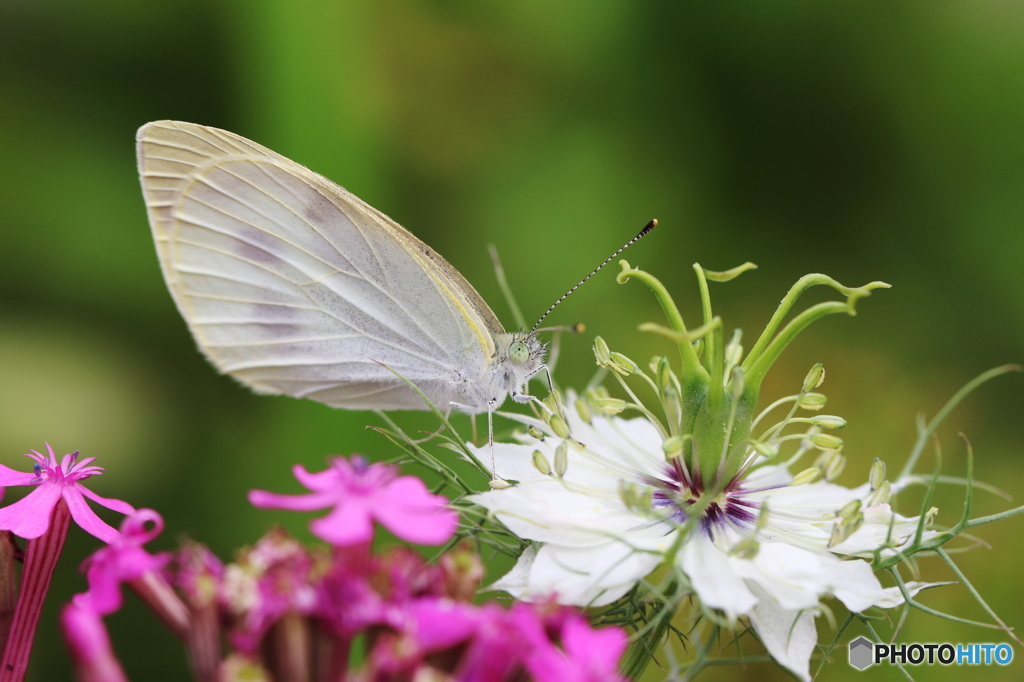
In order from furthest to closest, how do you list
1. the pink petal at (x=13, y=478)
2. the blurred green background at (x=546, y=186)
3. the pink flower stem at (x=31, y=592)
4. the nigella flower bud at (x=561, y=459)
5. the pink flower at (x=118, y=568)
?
the blurred green background at (x=546, y=186), the nigella flower bud at (x=561, y=459), the pink petal at (x=13, y=478), the pink flower stem at (x=31, y=592), the pink flower at (x=118, y=568)

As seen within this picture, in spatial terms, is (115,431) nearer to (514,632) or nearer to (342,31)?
(342,31)

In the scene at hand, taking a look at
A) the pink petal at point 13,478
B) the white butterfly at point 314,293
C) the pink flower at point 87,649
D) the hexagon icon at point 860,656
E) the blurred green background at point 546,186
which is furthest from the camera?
the blurred green background at point 546,186

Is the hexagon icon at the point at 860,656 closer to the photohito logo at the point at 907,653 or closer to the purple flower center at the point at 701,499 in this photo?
the photohito logo at the point at 907,653

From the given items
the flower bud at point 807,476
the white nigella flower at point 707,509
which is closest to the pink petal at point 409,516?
the white nigella flower at point 707,509

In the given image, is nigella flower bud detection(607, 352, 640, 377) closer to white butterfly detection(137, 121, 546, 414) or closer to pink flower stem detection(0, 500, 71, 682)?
white butterfly detection(137, 121, 546, 414)

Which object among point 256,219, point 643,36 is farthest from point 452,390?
point 643,36

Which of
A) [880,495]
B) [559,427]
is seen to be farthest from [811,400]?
[559,427]
